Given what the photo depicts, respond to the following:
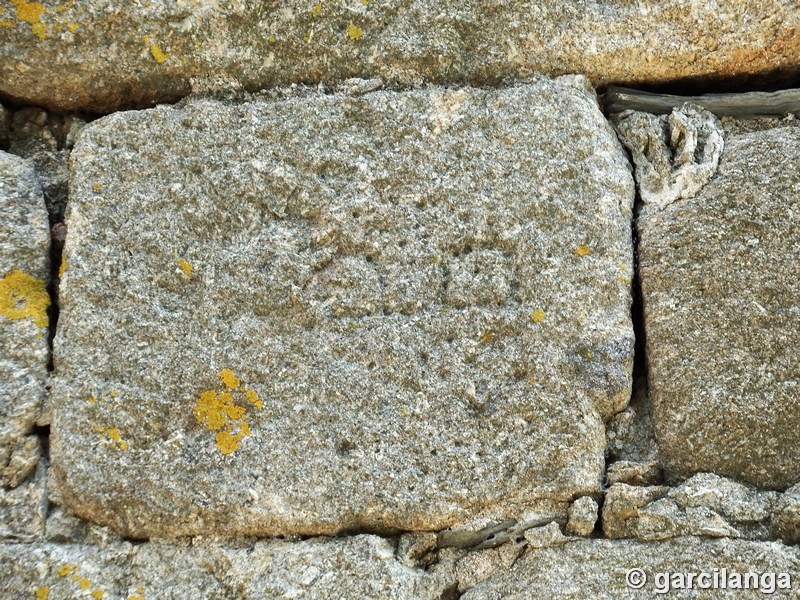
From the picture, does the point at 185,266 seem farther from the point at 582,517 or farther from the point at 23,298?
the point at 582,517

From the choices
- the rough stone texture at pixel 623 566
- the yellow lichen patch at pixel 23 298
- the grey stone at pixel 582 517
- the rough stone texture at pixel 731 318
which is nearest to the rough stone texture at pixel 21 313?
the yellow lichen patch at pixel 23 298

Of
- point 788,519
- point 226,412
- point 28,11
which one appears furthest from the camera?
point 28,11

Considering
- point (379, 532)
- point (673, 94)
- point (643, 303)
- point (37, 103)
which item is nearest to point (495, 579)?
point (379, 532)

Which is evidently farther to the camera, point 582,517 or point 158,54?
point 158,54

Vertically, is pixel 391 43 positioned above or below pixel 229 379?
above

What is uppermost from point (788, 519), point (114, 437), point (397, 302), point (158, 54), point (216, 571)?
point (158, 54)

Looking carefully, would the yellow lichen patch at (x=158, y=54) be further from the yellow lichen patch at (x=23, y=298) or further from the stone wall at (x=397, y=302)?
the yellow lichen patch at (x=23, y=298)

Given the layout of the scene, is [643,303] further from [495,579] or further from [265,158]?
[265,158]

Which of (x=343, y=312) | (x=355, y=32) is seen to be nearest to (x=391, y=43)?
(x=355, y=32)
